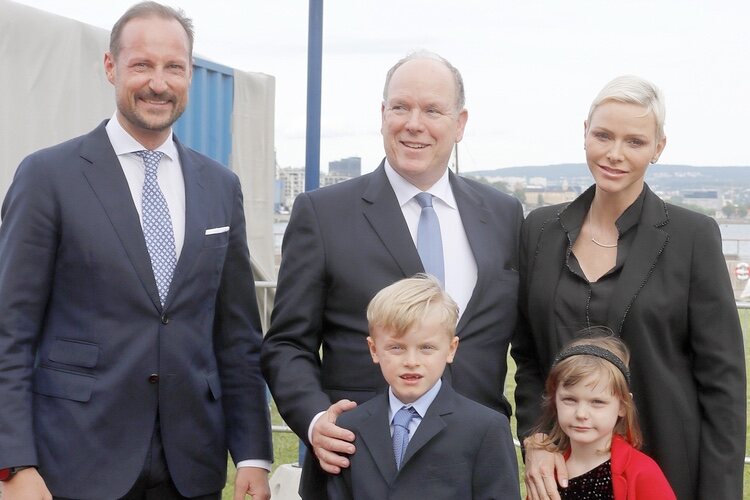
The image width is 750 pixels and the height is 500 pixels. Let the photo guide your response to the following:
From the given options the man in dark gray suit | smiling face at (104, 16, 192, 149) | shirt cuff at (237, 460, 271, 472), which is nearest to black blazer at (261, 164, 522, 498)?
the man in dark gray suit

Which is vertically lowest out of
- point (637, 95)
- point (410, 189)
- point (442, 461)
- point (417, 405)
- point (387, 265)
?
point (442, 461)

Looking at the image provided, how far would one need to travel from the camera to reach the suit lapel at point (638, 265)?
2.93m

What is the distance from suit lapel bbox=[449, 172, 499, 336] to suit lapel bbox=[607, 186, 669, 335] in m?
0.37

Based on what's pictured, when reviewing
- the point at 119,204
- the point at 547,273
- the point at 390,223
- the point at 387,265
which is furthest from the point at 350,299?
the point at 119,204

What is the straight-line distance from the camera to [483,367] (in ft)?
9.95

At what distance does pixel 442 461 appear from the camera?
2629mm

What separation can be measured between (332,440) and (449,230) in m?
0.78

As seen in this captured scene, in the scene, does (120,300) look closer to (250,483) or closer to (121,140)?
(121,140)

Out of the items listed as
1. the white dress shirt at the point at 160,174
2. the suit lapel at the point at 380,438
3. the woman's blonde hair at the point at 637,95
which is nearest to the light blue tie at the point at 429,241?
the suit lapel at the point at 380,438

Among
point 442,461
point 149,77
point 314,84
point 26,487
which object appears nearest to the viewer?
point 442,461

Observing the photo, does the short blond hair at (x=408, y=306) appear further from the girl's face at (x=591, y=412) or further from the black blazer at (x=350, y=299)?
the girl's face at (x=591, y=412)

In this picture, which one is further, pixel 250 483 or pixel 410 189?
pixel 250 483

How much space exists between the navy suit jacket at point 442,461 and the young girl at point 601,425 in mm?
344

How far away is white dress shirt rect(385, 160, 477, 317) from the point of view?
304 centimetres
